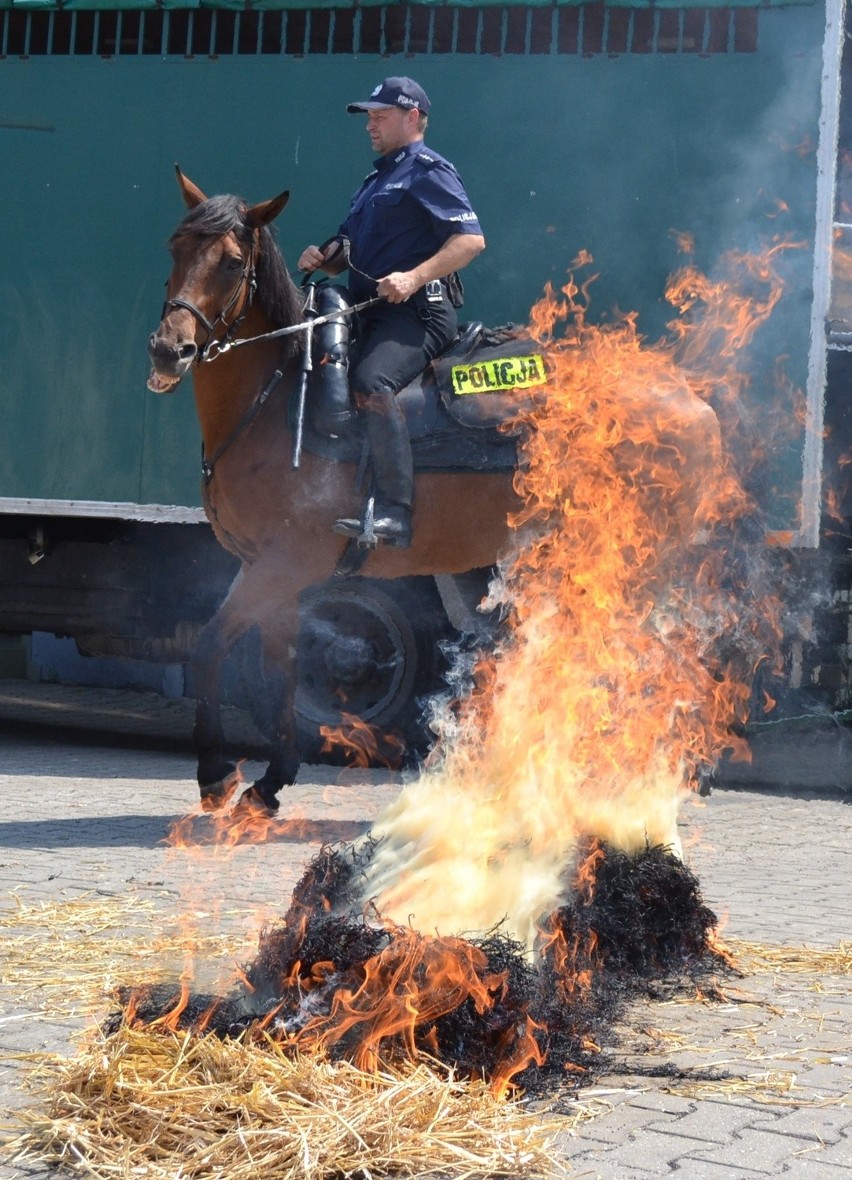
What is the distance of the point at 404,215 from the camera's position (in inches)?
323

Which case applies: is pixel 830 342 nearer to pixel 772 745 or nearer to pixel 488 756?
pixel 772 745

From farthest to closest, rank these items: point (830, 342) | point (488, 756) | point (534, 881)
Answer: point (830, 342)
point (488, 756)
point (534, 881)

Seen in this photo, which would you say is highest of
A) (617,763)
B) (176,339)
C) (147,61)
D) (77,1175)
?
(147,61)

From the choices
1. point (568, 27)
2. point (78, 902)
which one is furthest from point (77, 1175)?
point (568, 27)

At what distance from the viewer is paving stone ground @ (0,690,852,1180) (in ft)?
12.7

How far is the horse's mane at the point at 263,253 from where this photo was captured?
7.57 m

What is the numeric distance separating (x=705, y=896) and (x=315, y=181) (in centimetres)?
578

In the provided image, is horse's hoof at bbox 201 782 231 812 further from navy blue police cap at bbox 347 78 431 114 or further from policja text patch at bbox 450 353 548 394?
navy blue police cap at bbox 347 78 431 114

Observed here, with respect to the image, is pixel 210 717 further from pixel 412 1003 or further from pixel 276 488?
pixel 412 1003

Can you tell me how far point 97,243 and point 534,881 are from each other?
24.5 feet

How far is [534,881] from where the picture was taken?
191 inches

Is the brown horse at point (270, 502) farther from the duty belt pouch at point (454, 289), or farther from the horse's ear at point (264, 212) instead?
the duty belt pouch at point (454, 289)

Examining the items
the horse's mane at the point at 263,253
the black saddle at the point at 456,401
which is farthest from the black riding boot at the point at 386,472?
the horse's mane at the point at 263,253

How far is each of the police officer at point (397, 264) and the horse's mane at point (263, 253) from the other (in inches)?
11.8
